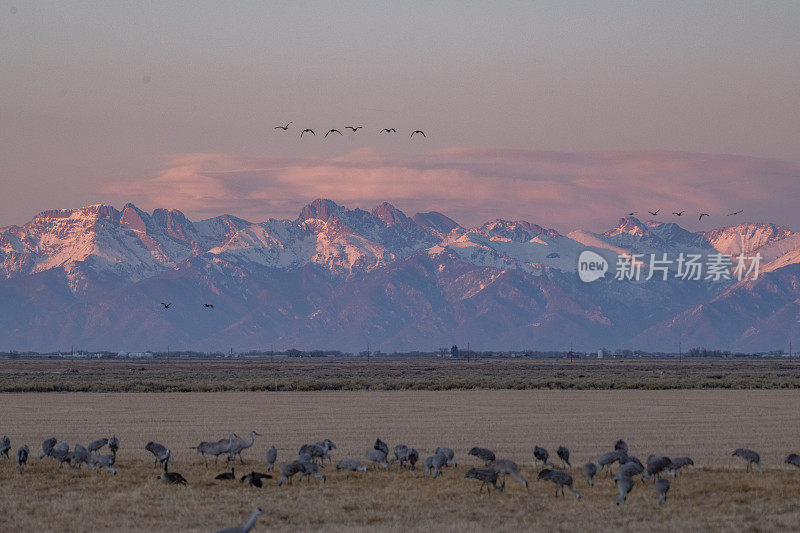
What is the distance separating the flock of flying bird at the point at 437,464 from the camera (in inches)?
980

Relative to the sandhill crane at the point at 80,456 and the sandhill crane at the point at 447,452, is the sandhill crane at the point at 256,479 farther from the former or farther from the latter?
the sandhill crane at the point at 80,456

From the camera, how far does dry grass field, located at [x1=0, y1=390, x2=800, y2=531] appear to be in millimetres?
22203

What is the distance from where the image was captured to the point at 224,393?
7400 centimetres

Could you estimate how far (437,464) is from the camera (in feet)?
89.1

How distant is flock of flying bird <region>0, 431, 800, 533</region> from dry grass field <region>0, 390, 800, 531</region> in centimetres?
33

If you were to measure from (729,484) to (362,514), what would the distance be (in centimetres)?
881

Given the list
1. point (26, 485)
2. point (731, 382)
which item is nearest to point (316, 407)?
point (26, 485)

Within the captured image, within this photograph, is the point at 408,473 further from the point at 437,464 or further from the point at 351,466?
the point at 351,466


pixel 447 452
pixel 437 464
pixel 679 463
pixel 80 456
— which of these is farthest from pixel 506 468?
pixel 80 456

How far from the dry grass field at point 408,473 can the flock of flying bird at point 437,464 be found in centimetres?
33

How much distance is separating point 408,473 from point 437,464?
45.0 inches

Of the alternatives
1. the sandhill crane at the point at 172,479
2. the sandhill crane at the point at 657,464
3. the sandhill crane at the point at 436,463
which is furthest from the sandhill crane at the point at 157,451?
the sandhill crane at the point at 657,464

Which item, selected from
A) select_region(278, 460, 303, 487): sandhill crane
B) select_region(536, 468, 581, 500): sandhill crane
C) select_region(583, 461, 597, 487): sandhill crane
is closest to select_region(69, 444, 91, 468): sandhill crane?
select_region(278, 460, 303, 487): sandhill crane

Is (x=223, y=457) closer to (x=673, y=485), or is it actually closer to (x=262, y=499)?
(x=262, y=499)
